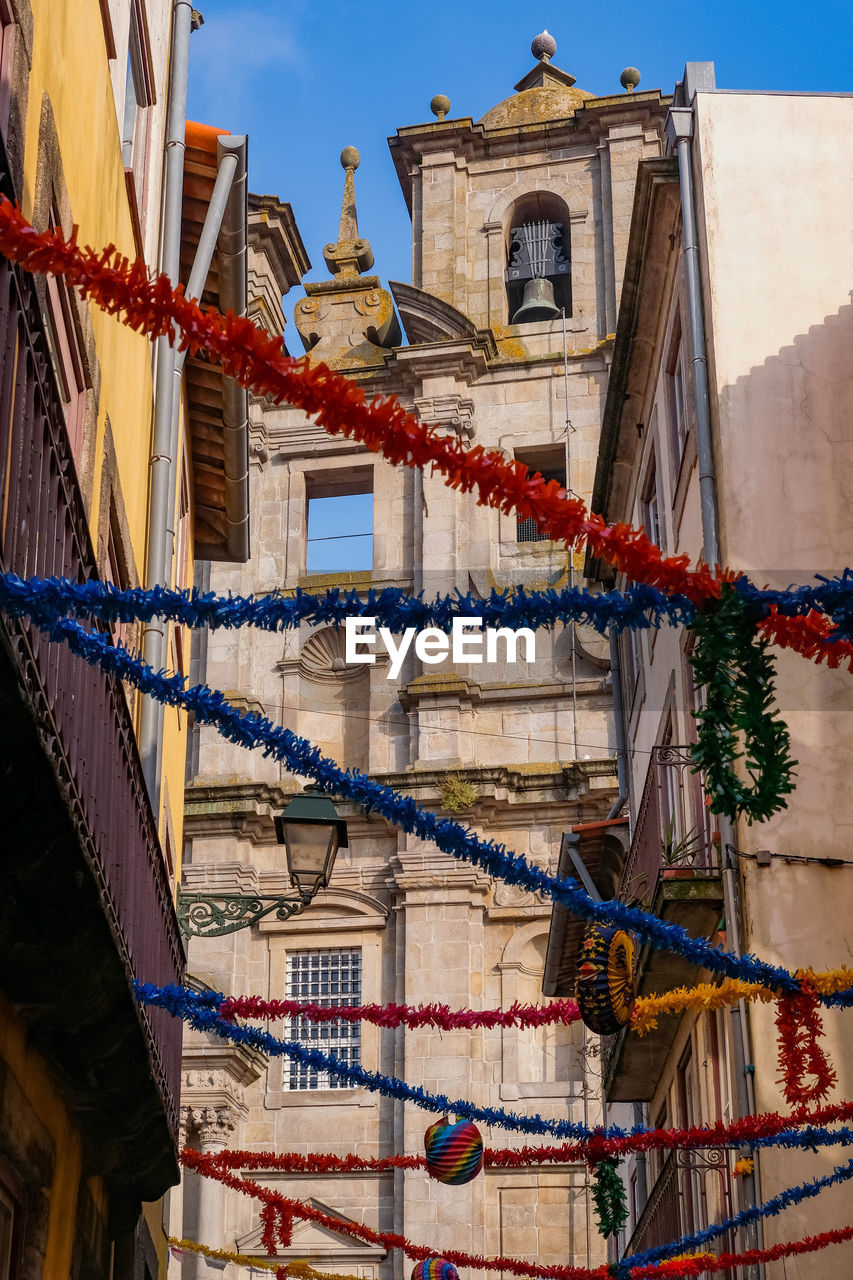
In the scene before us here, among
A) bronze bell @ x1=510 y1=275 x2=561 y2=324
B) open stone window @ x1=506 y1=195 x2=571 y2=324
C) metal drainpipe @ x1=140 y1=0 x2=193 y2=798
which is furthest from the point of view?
open stone window @ x1=506 y1=195 x2=571 y2=324

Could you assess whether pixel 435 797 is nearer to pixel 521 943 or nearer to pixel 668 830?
pixel 521 943

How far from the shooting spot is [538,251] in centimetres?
3031

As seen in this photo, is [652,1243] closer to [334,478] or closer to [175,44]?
[175,44]

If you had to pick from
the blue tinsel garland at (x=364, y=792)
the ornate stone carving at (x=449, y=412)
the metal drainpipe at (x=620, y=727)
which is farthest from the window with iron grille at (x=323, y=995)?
the blue tinsel garland at (x=364, y=792)

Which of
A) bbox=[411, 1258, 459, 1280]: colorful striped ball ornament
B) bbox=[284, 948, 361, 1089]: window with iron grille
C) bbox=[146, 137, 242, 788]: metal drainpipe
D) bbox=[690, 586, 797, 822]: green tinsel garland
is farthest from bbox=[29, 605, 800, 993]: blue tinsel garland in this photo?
bbox=[284, 948, 361, 1089]: window with iron grille

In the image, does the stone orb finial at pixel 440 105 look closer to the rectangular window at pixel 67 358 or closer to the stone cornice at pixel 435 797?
the stone cornice at pixel 435 797

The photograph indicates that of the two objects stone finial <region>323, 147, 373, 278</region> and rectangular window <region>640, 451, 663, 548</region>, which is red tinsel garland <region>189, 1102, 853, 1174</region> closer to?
rectangular window <region>640, 451, 663, 548</region>

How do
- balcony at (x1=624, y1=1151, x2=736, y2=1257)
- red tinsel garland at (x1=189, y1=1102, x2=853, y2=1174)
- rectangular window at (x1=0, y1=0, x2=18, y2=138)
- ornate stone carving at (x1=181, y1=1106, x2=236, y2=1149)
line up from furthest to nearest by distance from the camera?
1. ornate stone carving at (x1=181, y1=1106, x2=236, y2=1149)
2. balcony at (x1=624, y1=1151, x2=736, y2=1257)
3. red tinsel garland at (x1=189, y1=1102, x2=853, y2=1174)
4. rectangular window at (x1=0, y1=0, x2=18, y2=138)

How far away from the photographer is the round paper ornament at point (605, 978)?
895 cm

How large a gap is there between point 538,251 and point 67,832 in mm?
25253

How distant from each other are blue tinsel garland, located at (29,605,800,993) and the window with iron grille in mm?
18337

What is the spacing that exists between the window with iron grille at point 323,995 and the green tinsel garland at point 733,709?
20.4 m

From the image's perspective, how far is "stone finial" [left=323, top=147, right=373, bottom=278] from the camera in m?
31.4

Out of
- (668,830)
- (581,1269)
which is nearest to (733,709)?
(668,830)
